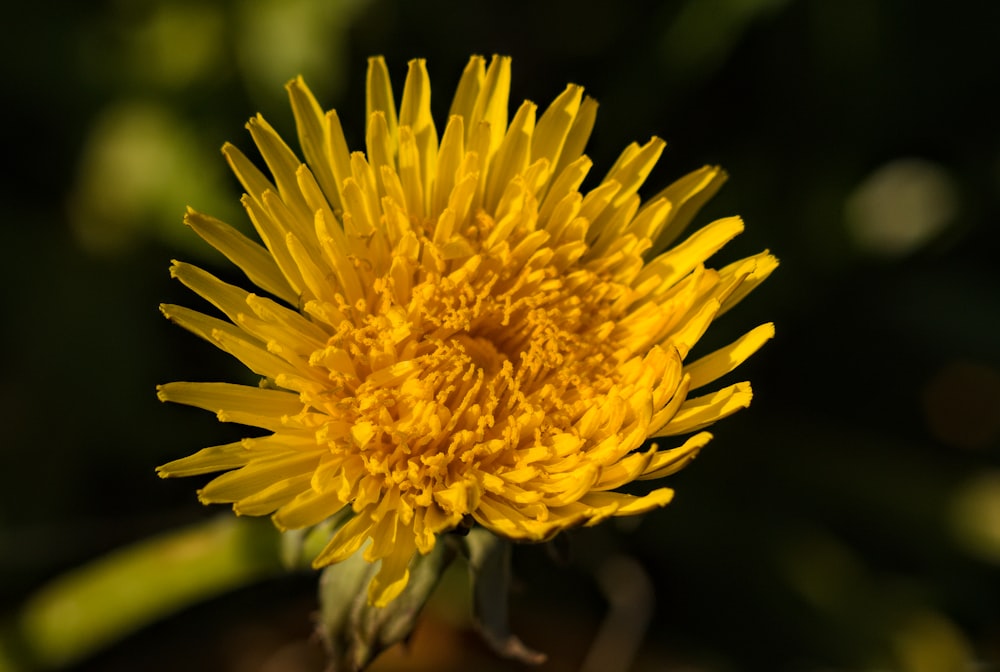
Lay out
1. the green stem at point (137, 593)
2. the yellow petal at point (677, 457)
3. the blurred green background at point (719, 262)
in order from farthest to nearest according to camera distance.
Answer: the blurred green background at point (719, 262) → the green stem at point (137, 593) → the yellow petal at point (677, 457)

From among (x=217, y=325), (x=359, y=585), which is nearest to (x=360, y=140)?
(x=217, y=325)

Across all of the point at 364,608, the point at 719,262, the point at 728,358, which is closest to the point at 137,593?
the point at 364,608

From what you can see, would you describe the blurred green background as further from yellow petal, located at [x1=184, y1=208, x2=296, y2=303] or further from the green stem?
yellow petal, located at [x1=184, y1=208, x2=296, y2=303]

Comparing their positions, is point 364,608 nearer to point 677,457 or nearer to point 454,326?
point 454,326

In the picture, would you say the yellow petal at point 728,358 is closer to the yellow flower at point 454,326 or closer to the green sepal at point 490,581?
the yellow flower at point 454,326

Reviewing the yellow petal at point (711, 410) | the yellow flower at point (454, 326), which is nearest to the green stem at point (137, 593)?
the yellow flower at point (454, 326)

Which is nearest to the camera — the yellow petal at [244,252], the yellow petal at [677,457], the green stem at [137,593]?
the yellow petal at [677,457]
